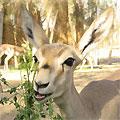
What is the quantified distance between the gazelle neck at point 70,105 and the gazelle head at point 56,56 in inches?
3.5

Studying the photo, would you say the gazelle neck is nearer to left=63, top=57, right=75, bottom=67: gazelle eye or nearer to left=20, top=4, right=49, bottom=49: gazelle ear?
left=63, top=57, right=75, bottom=67: gazelle eye

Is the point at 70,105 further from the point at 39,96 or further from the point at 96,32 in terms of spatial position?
the point at 96,32

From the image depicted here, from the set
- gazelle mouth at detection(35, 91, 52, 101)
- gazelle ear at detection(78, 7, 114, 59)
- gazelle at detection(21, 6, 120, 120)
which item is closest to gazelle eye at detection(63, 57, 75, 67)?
gazelle at detection(21, 6, 120, 120)

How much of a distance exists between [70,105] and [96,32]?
2.82 ft

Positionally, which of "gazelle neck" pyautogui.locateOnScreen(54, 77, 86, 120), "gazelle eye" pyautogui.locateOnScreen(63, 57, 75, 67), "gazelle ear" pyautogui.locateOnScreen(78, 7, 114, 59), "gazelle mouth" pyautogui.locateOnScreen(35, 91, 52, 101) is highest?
"gazelle ear" pyautogui.locateOnScreen(78, 7, 114, 59)

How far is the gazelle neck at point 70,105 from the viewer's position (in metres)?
2.11

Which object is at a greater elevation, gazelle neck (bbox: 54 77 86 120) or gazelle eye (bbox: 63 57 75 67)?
gazelle eye (bbox: 63 57 75 67)

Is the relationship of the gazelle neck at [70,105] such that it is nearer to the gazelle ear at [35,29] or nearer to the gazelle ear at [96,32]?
the gazelle ear at [96,32]

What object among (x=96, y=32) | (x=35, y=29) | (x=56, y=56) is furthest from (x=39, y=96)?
(x=96, y=32)

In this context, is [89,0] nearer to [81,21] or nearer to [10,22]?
[81,21]

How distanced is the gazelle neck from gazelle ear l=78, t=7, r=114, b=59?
0.43m

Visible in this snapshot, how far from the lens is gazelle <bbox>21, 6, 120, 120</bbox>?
1866 millimetres

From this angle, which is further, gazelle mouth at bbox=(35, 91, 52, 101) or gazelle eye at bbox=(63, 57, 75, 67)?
gazelle eye at bbox=(63, 57, 75, 67)

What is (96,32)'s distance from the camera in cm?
240
